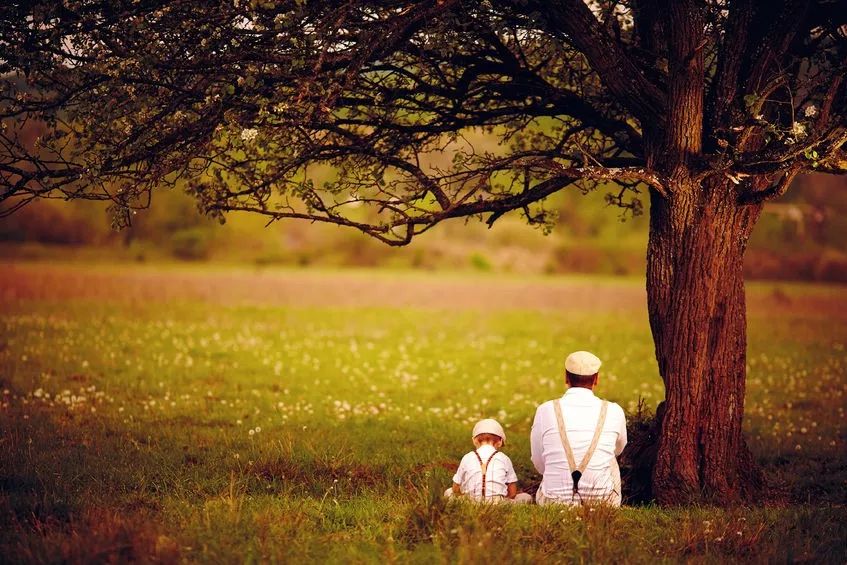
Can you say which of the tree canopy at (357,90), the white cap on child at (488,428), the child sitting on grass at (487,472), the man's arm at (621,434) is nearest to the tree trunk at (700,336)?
the tree canopy at (357,90)

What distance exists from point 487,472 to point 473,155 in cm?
376

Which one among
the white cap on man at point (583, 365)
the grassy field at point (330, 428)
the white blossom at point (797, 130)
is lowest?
the grassy field at point (330, 428)

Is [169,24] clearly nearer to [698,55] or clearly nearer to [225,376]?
[698,55]

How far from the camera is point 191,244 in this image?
6019cm

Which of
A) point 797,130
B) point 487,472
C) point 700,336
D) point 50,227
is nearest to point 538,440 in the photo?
point 487,472

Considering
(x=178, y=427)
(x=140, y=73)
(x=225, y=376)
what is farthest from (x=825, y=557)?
(x=225, y=376)

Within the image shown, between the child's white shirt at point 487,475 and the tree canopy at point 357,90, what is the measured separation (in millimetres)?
2564

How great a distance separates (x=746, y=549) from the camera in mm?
6273

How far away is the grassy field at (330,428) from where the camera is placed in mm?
6090

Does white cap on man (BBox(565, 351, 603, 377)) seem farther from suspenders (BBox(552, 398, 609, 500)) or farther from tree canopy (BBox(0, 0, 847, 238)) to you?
tree canopy (BBox(0, 0, 847, 238))

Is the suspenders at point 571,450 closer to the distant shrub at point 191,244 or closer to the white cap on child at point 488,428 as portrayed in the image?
the white cap on child at point 488,428

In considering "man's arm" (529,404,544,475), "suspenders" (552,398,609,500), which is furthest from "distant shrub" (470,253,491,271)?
"suspenders" (552,398,609,500)

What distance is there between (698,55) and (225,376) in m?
11.2

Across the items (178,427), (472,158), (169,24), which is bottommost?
(178,427)
